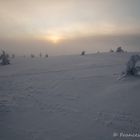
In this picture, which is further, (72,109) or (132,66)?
(132,66)

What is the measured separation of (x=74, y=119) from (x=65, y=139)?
50.9 inches

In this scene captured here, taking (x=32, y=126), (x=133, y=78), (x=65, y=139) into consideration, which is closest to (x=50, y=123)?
(x=32, y=126)

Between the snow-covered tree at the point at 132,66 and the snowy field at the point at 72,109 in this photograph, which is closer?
the snowy field at the point at 72,109

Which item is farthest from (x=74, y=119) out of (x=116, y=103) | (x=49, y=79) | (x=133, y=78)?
(x=49, y=79)

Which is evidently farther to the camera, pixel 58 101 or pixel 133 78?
pixel 133 78

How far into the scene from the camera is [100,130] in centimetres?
664

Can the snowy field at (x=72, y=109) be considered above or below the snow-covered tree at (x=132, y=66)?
below

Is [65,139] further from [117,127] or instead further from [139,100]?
[139,100]

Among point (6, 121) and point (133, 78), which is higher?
point (133, 78)

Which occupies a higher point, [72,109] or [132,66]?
[132,66]

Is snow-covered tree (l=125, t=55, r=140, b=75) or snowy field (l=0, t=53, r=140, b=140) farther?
snow-covered tree (l=125, t=55, r=140, b=75)

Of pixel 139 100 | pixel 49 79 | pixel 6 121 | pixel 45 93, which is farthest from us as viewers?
pixel 49 79

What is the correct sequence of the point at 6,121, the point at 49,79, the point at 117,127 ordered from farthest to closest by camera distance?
the point at 49,79 < the point at 6,121 < the point at 117,127

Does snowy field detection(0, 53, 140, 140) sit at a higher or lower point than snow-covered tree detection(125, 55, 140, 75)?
lower
